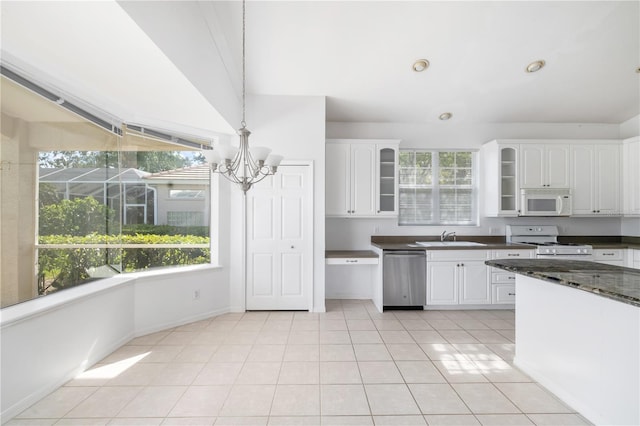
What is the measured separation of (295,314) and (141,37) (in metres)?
3.26

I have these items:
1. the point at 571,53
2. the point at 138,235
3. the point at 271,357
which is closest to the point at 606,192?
the point at 571,53

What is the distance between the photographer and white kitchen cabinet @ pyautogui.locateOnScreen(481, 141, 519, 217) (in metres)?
4.30

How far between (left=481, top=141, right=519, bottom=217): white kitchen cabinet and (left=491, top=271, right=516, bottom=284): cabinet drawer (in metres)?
0.93

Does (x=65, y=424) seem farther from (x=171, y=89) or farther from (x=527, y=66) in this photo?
(x=527, y=66)

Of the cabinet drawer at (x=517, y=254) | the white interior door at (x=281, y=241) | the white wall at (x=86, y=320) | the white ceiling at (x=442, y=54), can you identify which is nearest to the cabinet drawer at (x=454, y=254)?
the cabinet drawer at (x=517, y=254)

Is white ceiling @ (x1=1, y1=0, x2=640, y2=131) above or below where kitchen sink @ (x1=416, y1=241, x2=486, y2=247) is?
above

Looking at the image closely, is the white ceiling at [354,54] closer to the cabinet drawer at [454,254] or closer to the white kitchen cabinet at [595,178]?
the white kitchen cabinet at [595,178]

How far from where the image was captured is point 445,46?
3.15 metres

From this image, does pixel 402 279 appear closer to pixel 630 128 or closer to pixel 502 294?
pixel 502 294

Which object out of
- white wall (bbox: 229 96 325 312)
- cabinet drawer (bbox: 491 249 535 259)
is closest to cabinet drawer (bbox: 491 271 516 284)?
cabinet drawer (bbox: 491 249 535 259)

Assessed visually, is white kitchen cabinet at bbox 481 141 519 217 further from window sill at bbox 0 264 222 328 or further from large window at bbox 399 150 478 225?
window sill at bbox 0 264 222 328

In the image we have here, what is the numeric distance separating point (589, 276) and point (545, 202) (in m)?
2.92

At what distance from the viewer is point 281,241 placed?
387cm

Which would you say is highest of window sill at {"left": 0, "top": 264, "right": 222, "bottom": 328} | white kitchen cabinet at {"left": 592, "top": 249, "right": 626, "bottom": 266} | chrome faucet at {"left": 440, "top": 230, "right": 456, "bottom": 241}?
chrome faucet at {"left": 440, "top": 230, "right": 456, "bottom": 241}
